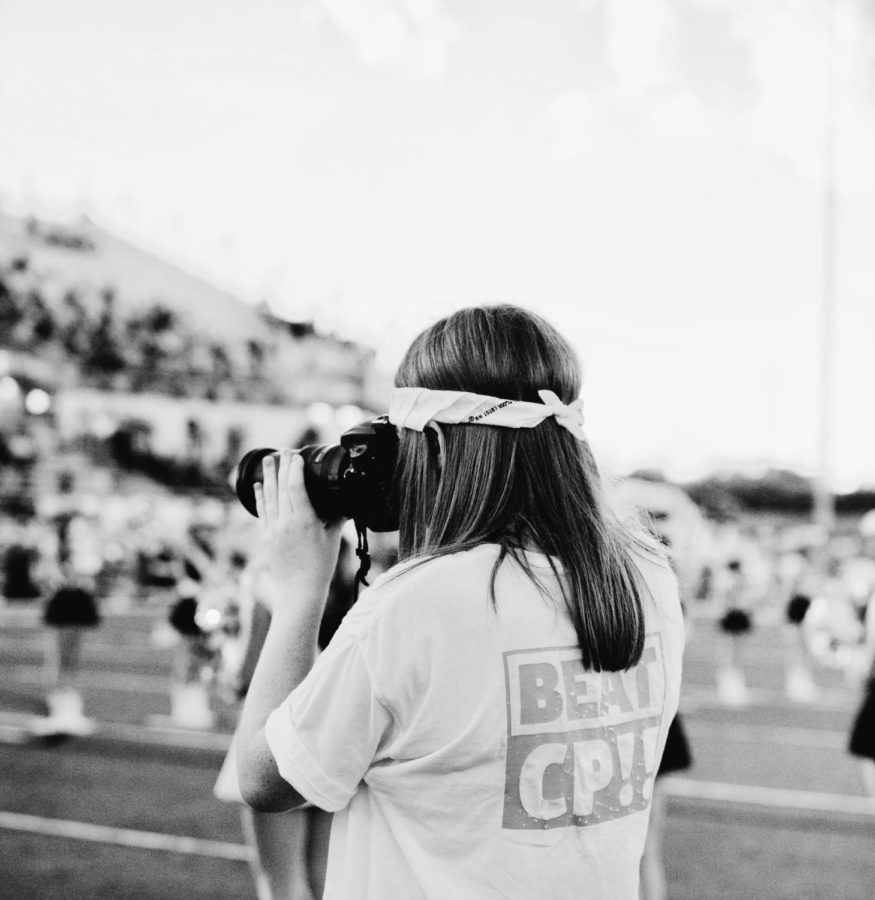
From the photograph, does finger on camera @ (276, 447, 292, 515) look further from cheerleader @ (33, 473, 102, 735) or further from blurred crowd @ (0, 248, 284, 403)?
blurred crowd @ (0, 248, 284, 403)

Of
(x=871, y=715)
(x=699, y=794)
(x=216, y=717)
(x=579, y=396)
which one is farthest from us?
(x=216, y=717)

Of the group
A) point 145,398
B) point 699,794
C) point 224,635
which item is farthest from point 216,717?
point 145,398

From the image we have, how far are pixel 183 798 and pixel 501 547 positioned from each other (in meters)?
4.72

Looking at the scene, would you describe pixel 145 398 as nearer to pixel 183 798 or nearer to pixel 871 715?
pixel 183 798

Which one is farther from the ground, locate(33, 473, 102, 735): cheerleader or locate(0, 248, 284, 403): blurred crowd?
locate(0, 248, 284, 403): blurred crowd

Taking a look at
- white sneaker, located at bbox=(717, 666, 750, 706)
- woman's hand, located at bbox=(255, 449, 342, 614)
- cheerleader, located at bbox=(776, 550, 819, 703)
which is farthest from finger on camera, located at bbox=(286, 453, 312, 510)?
white sneaker, located at bbox=(717, 666, 750, 706)

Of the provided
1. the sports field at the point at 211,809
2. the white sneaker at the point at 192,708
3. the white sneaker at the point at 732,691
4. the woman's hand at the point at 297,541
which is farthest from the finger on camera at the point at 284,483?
the white sneaker at the point at 732,691

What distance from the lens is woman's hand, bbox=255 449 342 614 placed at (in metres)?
1.42

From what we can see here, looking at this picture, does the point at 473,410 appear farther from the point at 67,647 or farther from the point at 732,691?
the point at 732,691

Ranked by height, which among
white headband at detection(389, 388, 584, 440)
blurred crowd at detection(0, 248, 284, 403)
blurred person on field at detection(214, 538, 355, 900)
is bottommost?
blurred person on field at detection(214, 538, 355, 900)

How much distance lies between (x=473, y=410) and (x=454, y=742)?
427 millimetres

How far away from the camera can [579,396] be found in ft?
4.77

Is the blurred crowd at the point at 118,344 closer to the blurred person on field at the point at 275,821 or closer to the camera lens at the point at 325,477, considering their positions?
the blurred person on field at the point at 275,821

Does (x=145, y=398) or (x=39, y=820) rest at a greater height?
(x=145, y=398)
